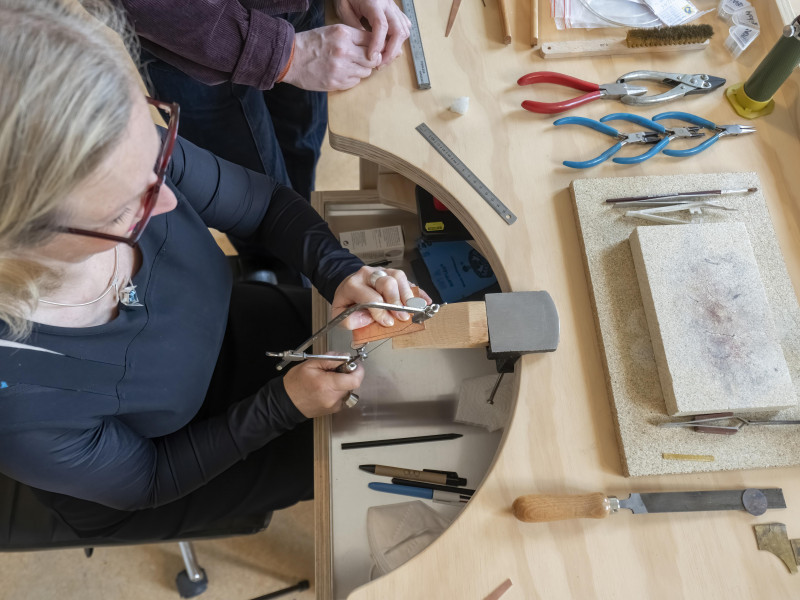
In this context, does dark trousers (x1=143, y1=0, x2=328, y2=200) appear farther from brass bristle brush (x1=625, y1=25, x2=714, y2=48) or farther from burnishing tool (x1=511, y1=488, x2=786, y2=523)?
burnishing tool (x1=511, y1=488, x2=786, y2=523)

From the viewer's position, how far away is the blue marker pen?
0.97 meters

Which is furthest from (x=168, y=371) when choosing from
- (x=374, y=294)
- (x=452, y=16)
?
(x=452, y=16)

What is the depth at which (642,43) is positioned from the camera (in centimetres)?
102

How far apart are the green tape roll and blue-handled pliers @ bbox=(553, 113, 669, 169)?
0.17 m

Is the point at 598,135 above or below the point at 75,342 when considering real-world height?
above

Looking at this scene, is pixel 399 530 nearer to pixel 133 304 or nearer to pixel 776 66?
pixel 133 304

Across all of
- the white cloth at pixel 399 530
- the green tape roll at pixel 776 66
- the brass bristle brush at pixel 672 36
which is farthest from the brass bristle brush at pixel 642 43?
the white cloth at pixel 399 530

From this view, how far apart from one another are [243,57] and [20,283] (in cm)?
57

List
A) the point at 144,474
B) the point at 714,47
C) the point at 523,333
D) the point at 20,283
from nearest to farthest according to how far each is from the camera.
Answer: the point at 20,283
the point at 523,333
the point at 144,474
the point at 714,47

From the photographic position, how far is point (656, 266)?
2.71 ft

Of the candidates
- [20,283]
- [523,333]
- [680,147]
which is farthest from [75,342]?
[680,147]

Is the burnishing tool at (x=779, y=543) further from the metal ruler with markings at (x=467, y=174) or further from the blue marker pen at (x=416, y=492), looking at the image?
the metal ruler with markings at (x=467, y=174)

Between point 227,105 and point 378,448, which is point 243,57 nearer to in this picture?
point 227,105

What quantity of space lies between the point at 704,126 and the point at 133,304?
100cm
